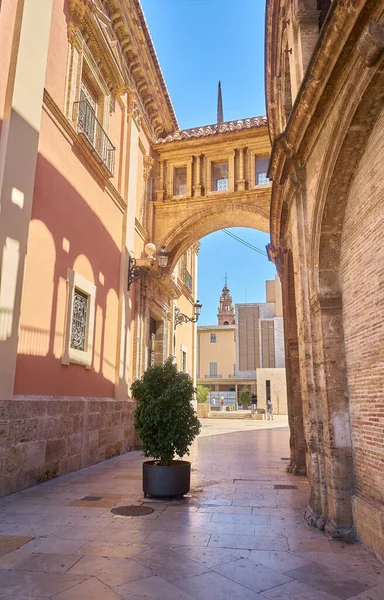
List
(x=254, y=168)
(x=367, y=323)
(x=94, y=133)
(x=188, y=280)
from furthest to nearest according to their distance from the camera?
1. (x=188, y=280)
2. (x=254, y=168)
3. (x=94, y=133)
4. (x=367, y=323)

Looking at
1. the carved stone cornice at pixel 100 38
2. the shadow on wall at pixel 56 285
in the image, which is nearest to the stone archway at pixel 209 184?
the carved stone cornice at pixel 100 38

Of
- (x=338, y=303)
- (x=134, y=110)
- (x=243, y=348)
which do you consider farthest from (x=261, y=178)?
(x=243, y=348)

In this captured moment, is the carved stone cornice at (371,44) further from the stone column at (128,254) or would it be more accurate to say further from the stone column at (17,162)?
the stone column at (128,254)

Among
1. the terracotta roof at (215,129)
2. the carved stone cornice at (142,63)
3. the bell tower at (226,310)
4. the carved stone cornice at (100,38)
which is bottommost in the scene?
the carved stone cornice at (100,38)

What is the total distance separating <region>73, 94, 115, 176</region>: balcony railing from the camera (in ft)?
28.5

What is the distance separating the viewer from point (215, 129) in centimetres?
1437

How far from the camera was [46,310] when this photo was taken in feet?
23.3

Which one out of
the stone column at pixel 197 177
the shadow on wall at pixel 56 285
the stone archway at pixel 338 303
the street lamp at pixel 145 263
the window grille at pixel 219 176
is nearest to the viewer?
the stone archway at pixel 338 303

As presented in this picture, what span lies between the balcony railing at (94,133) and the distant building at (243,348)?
30617 millimetres

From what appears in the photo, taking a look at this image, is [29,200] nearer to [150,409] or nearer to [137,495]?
[150,409]

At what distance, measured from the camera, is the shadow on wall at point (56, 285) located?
6.62 m

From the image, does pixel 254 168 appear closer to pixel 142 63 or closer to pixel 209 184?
pixel 209 184

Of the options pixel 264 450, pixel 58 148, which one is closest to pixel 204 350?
pixel 264 450

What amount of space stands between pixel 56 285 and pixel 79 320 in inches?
45.3
